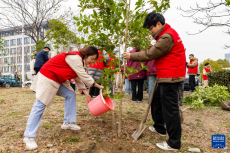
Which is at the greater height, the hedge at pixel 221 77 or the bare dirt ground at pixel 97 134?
the hedge at pixel 221 77

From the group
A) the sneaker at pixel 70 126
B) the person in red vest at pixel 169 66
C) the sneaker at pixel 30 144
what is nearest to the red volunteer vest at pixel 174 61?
the person in red vest at pixel 169 66

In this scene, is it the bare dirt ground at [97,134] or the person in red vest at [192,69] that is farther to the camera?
the person in red vest at [192,69]

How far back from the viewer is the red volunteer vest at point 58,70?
2.33m

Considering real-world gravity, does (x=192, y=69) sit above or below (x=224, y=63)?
below

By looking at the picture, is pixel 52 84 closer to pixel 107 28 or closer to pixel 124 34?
pixel 107 28

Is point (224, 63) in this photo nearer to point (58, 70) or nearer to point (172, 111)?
point (172, 111)

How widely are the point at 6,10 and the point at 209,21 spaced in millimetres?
11276

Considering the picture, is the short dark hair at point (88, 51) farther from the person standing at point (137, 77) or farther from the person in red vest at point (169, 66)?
the person standing at point (137, 77)

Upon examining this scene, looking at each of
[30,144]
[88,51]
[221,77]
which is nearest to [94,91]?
[88,51]

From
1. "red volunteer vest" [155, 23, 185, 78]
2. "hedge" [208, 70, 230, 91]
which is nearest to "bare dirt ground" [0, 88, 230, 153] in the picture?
"red volunteer vest" [155, 23, 185, 78]

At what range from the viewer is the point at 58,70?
7.70 feet

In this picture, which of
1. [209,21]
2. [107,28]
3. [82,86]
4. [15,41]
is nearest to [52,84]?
[82,86]

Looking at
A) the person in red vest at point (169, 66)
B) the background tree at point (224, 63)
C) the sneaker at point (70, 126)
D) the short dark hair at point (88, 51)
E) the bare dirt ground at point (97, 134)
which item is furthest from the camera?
the background tree at point (224, 63)

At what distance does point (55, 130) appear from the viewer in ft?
9.05
